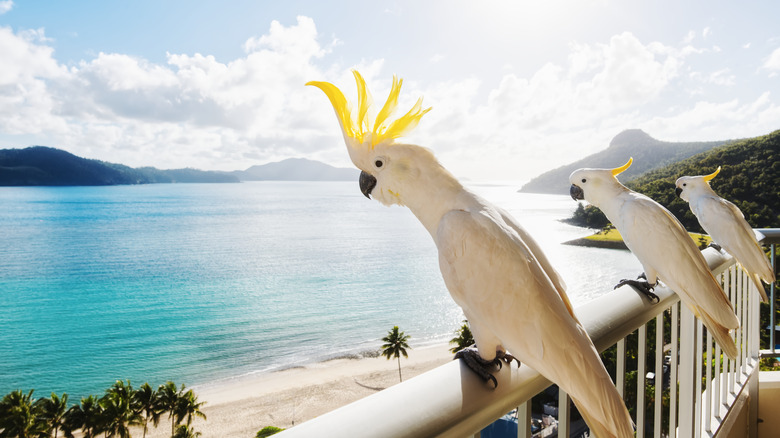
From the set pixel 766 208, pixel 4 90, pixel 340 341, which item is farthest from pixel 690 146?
pixel 4 90

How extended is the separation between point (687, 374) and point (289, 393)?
16.4 meters

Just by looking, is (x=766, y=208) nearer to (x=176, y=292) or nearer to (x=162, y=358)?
(x=162, y=358)

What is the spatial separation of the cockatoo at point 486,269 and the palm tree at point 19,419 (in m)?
16.0

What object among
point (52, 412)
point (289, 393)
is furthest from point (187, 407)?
point (52, 412)

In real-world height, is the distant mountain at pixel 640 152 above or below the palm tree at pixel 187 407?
above

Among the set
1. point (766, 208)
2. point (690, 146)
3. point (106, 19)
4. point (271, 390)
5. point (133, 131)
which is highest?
point (106, 19)

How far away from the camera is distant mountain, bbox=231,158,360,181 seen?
448 feet

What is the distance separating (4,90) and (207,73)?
32.3 metres

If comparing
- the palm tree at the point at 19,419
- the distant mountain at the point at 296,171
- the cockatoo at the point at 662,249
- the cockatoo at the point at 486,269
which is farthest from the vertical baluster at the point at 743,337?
the distant mountain at the point at 296,171

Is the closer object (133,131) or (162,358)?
(162,358)

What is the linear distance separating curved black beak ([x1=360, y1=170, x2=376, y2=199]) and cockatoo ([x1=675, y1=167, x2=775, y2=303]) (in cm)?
151

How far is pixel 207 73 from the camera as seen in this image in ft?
245

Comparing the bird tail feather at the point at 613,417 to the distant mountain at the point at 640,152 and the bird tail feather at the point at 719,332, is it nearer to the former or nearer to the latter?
the bird tail feather at the point at 719,332

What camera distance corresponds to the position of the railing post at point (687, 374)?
1.14 meters
